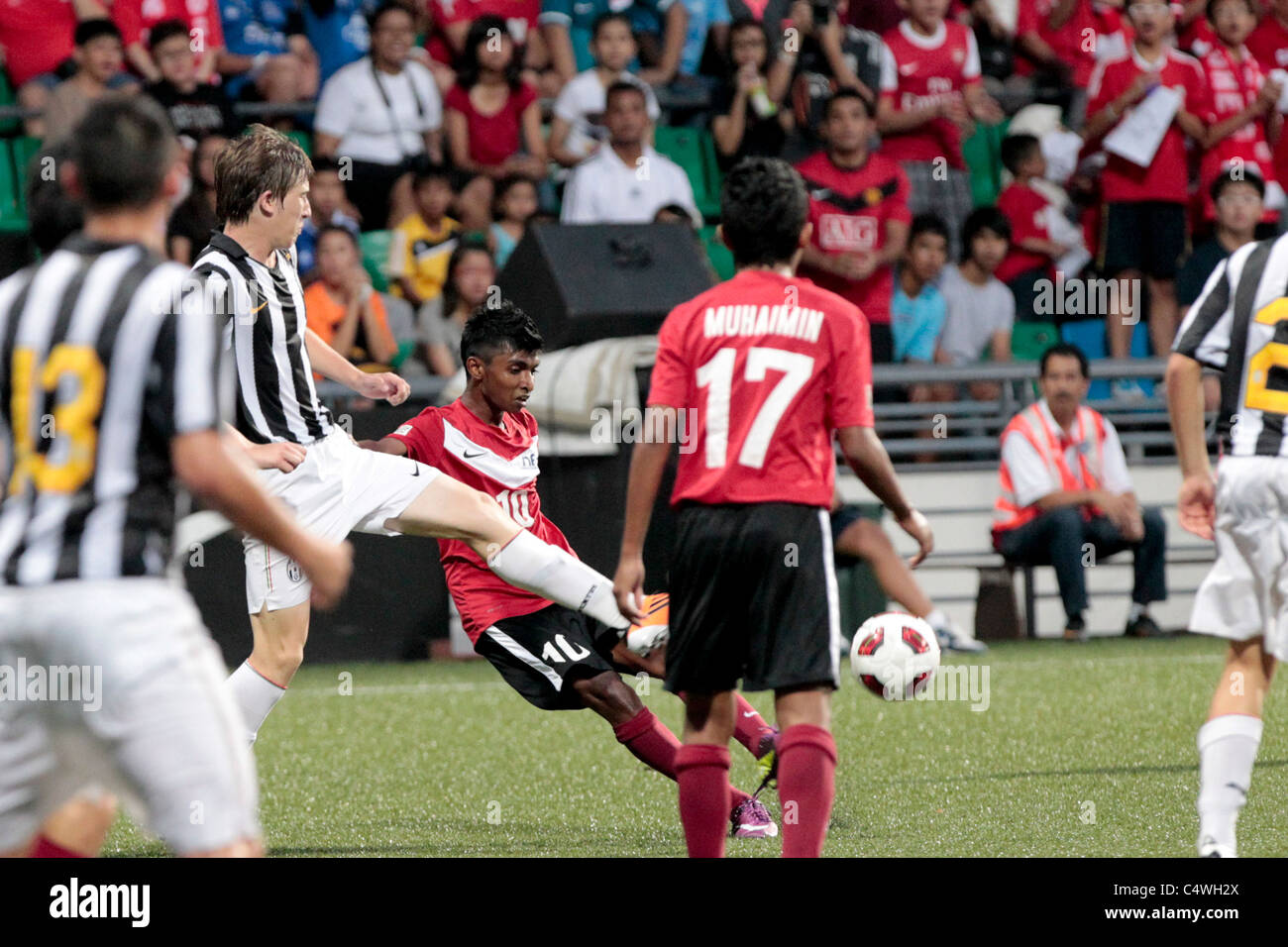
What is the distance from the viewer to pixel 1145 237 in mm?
12430

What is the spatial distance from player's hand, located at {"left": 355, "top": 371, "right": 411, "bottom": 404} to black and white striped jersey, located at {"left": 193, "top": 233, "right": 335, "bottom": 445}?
0.83 feet

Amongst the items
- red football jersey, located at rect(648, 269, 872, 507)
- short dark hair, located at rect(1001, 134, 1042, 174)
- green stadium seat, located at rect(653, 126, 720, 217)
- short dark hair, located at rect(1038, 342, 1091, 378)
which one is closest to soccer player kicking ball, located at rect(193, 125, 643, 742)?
red football jersey, located at rect(648, 269, 872, 507)

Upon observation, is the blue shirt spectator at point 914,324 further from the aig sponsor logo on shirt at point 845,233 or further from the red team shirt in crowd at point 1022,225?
the red team shirt in crowd at point 1022,225

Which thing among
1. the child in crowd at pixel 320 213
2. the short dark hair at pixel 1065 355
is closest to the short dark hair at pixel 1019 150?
the short dark hair at pixel 1065 355

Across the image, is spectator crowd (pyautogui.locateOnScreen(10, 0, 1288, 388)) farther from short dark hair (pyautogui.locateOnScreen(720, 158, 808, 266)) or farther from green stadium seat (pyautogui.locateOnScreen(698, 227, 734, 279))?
short dark hair (pyautogui.locateOnScreen(720, 158, 808, 266))

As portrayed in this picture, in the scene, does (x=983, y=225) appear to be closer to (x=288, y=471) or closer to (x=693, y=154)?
(x=693, y=154)

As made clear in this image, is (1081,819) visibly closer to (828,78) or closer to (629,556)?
(629,556)

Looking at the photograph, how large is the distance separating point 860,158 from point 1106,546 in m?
2.98

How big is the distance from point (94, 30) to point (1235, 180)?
7.11 m

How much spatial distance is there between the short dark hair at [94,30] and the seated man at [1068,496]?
18.7ft
